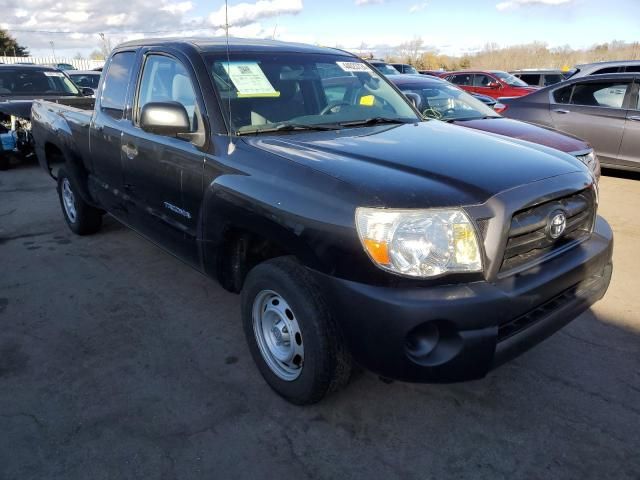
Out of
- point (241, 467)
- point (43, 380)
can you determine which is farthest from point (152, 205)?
point (241, 467)

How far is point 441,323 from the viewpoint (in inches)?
80.4

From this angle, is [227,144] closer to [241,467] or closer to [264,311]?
[264,311]

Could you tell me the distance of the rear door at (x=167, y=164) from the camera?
300 cm

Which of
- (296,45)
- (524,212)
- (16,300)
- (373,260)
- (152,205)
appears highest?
(296,45)

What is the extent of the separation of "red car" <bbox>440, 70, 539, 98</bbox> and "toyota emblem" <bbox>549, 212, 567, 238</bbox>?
565 inches

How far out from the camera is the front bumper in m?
2.01

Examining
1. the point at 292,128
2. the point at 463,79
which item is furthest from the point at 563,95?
the point at 463,79

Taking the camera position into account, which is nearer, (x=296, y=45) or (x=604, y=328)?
(x=604, y=328)

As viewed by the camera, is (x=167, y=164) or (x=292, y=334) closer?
(x=292, y=334)

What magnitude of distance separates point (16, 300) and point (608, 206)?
6.43 m

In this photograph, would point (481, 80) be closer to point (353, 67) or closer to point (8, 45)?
point (353, 67)

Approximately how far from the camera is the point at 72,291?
4.02m

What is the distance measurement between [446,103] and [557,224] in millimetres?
4676

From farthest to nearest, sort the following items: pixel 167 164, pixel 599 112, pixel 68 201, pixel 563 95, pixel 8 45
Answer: pixel 8 45 < pixel 563 95 < pixel 599 112 < pixel 68 201 < pixel 167 164
